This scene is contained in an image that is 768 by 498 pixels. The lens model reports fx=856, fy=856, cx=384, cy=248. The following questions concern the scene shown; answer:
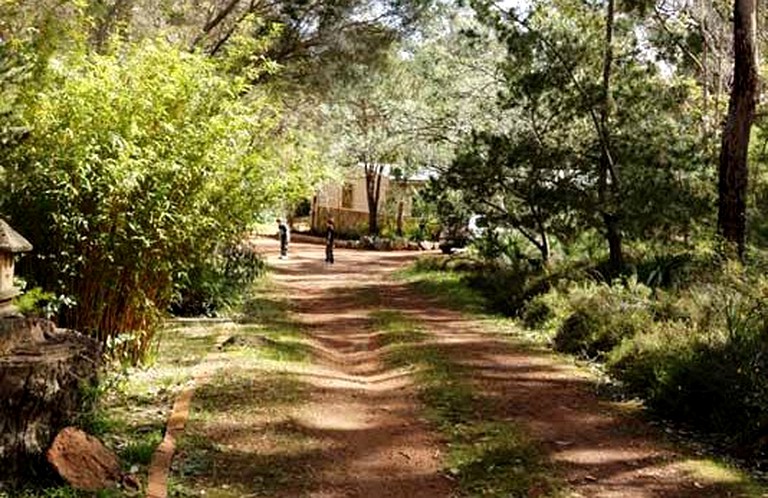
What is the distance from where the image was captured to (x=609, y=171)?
1424cm

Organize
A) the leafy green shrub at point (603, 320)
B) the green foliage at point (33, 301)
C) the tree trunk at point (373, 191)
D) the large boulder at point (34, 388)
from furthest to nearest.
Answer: the tree trunk at point (373, 191), the leafy green shrub at point (603, 320), the green foliage at point (33, 301), the large boulder at point (34, 388)

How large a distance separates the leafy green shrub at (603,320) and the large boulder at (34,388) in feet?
20.8

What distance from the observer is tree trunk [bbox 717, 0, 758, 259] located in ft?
37.7

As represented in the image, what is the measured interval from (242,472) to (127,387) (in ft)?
7.37

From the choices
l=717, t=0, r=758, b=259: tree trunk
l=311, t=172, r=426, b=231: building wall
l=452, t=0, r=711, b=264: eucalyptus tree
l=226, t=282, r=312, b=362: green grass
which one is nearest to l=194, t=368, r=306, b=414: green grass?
l=226, t=282, r=312, b=362: green grass

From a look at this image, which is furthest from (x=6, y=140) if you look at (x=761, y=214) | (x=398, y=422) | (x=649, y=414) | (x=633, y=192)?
(x=761, y=214)

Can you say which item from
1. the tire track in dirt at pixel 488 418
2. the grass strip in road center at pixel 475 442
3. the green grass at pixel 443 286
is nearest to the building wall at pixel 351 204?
the green grass at pixel 443 286

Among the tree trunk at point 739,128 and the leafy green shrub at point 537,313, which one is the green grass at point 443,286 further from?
the tree trunk at point 739,128

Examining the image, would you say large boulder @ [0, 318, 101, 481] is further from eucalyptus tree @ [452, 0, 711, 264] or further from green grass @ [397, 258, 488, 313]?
green grass @ [397, 258, 488, 313]

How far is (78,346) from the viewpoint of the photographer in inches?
213

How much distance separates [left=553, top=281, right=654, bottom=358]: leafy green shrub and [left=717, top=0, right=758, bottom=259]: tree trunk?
Answer: 1.76m

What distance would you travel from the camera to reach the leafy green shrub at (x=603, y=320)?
9.88 metres

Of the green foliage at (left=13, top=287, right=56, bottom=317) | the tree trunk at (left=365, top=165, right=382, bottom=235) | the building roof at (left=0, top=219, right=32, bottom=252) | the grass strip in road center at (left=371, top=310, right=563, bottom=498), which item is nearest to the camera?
the grass strip in road center at (left=371, top=310, right=563, bottom=498)

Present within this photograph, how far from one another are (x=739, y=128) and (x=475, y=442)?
7470 millimetres
